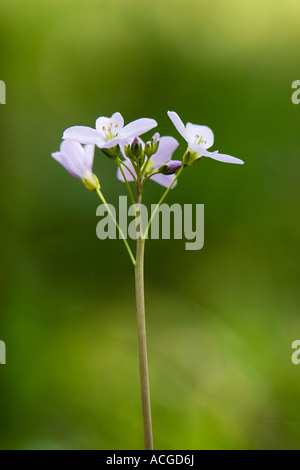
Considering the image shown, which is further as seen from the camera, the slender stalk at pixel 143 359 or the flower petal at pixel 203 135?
the flower petal at pixel 203 135

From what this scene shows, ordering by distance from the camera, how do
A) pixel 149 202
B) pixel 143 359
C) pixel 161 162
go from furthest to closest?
pixel 149 202 < pixel 161 162 < pixel 143 359

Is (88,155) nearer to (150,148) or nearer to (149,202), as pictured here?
(150,148)

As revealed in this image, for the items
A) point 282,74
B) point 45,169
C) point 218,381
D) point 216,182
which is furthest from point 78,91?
point 218,381

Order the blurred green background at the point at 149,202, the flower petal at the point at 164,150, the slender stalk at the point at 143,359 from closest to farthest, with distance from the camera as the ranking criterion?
the slender stalk at the point at 143,359, the flower petal at the point at 164,150, the blurred green background at the point at 149,202

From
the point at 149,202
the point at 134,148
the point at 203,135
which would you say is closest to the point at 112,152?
the point at 134,148

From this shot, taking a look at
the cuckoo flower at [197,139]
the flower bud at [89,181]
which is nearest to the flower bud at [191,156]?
the cuckoo flower at [197,139]

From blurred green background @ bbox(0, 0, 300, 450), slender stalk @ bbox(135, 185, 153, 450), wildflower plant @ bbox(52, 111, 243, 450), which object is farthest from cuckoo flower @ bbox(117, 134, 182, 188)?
blurred green background @ bbox(0, 0, 300, 450)

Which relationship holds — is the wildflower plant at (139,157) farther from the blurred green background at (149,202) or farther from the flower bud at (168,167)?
the blurred green background at (149,202)
